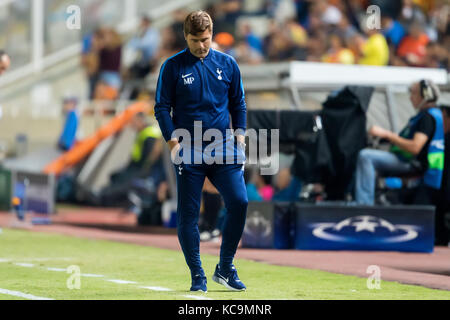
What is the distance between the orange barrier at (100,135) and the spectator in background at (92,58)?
5.45 feet

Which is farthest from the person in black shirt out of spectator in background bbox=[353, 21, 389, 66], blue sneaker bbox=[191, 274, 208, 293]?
blue sneaker bbox=[191, 274, 208, 293]

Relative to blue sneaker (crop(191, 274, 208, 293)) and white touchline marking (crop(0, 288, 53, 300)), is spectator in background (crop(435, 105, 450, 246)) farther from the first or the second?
white touchline marking (crop(0, 288, 53, 300))

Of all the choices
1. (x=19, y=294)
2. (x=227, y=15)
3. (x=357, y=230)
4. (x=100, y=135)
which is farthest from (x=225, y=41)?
(x=19, y=294)

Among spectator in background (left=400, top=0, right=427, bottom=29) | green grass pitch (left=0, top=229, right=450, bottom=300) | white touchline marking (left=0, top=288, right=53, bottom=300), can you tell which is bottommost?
green grass pitch (left=0, top=229, right=450, bottom=300)

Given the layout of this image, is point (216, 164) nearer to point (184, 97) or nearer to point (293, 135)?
point (184, 97)

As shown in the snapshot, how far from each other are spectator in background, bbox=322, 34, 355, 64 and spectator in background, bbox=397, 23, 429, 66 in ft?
3.22

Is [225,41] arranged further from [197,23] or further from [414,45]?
[197,23]

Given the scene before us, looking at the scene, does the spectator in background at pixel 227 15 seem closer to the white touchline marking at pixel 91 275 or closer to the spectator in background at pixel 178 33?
the spectator in background at pixel 178 33

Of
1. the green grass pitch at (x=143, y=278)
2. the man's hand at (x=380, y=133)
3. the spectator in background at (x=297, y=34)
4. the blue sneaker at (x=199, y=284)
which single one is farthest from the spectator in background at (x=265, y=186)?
the spectator in background at (x=297, y=34)

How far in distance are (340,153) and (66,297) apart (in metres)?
6.01

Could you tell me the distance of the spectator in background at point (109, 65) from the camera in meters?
24.0

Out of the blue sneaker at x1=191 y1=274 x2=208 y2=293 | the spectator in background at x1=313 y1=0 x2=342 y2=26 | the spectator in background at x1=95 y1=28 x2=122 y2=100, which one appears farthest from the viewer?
the spectator in background at x1=95 y1=28 x2=122 y2=100

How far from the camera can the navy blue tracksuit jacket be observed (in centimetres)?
849

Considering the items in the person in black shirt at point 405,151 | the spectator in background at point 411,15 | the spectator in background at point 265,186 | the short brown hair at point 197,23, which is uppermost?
the spectator in background at point 411,15
